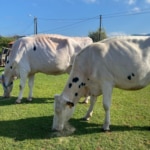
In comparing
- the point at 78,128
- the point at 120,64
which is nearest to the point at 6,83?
the point at 78,128

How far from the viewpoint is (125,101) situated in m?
9.62

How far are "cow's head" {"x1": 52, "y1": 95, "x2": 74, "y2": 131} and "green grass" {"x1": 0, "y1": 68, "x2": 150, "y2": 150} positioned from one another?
254 mm

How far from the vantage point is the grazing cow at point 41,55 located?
31.4 feet

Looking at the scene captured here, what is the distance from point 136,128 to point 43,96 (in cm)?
490

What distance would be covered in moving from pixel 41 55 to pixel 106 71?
377 cm

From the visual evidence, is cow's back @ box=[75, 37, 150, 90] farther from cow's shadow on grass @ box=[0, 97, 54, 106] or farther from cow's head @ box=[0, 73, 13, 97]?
cow's head @ box=[0, 73, 13, 97]

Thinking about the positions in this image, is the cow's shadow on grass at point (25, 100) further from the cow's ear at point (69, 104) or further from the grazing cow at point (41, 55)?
the cow's ear at point (69, 104)

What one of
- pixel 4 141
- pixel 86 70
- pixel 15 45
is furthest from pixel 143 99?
pixel 4 141

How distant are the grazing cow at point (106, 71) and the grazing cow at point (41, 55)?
9.79 ft

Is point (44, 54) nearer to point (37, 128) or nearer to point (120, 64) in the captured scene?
point (37, 128)

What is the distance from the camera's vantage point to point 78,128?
6.83 metres

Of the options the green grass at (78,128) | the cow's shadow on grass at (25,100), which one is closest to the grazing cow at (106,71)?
the green grass at (78,128)

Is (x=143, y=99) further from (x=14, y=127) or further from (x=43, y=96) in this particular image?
(x=14, y=127)

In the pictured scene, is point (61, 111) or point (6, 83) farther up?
point (6, 83)
